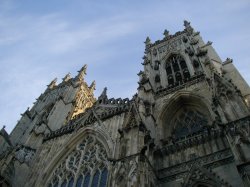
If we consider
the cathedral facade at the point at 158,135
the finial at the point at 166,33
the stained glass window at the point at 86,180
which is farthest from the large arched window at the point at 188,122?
the finial at the point at 166,33

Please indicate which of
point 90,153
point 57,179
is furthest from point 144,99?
point 57,179

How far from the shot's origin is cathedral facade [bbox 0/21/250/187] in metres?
10.6

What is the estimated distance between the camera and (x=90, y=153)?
1544 centimetres

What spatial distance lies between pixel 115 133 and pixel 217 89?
564 cm

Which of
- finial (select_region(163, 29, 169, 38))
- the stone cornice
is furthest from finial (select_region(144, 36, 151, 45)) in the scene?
the stone cornice

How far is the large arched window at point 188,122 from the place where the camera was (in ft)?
47.6

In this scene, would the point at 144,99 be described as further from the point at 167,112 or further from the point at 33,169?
the point at 33,169

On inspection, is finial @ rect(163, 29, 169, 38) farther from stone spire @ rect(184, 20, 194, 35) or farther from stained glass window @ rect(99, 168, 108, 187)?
stained glass window @ rect(99, 168, 108, 187)

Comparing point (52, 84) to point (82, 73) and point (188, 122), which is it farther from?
point (188, 122)

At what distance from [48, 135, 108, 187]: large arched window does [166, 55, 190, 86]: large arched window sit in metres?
6.86

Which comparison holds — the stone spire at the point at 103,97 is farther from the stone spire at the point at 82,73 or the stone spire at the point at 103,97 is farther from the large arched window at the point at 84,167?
the stone spire at the point at 82,73

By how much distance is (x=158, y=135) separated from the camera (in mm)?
14430

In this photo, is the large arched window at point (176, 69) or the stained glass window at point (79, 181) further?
the large arched window at point (176, 69)

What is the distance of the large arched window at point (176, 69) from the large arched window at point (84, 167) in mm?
6855
